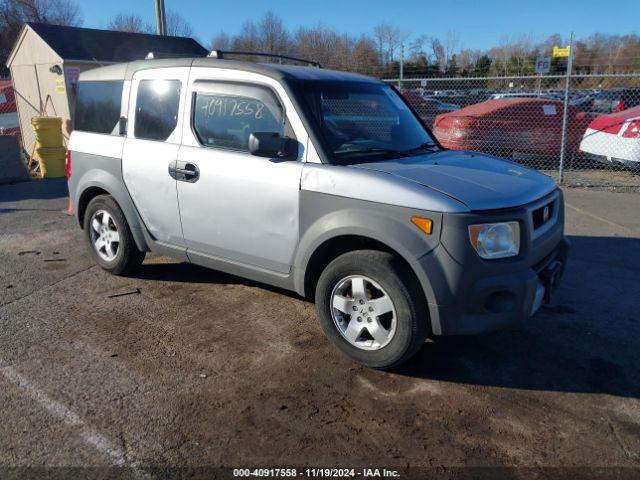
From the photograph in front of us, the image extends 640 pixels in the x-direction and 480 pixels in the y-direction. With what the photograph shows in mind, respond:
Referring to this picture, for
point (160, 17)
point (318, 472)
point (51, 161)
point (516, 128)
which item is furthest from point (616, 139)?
point (51, 161)

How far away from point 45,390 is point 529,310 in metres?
3.01

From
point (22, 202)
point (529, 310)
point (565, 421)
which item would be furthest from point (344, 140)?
point (22, 202)

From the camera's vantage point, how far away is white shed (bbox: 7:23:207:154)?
1245cm

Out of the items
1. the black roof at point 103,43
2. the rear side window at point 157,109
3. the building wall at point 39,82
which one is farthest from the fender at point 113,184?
the building wall at point 39,82

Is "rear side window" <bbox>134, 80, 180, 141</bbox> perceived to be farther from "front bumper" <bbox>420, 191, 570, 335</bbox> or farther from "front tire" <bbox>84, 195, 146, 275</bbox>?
"front bumper" <bbox>420, 191, 570, 335</bbox>

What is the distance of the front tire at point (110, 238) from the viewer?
5113 mm

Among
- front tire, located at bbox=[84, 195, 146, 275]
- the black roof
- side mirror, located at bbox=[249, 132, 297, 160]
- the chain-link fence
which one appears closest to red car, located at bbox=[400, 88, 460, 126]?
the chain-link fence

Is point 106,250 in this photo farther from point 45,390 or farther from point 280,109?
point 280,109

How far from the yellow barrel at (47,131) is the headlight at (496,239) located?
35.8 ft

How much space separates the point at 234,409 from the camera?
324 centimetres

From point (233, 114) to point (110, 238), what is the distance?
1.96 metres

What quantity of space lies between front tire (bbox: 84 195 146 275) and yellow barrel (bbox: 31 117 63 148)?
7258 millimetres

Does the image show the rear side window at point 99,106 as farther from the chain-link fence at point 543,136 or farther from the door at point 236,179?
the chain-link fence at point 543,136

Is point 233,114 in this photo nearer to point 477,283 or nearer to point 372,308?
point 372,308
